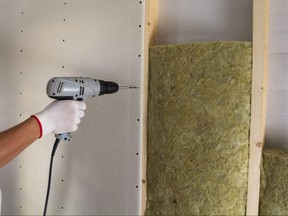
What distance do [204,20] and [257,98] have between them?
385 millimetres

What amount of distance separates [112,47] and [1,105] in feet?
2.39

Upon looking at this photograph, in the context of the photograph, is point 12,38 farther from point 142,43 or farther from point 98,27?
point 142,43

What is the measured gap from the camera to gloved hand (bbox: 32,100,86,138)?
1.04 meters

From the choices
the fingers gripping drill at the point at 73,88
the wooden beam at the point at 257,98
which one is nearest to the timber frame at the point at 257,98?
the wooden beam at the point at 257,98

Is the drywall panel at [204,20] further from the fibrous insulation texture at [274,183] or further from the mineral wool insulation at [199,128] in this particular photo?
the fibrous insulation texture at [274,183]

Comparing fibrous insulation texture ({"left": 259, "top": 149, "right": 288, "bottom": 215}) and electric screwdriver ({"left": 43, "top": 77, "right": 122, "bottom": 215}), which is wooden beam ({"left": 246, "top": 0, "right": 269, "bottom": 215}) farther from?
electric screwdriver ({"left": 43, "top": 77, "right": 122, "bottom": 215})

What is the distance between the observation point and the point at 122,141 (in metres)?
1.28

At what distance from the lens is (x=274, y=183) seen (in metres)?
1.06

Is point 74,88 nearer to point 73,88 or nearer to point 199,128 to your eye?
point 73,88

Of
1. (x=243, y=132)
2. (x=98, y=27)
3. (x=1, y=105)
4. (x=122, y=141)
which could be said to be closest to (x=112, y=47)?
(x=98, y=27)

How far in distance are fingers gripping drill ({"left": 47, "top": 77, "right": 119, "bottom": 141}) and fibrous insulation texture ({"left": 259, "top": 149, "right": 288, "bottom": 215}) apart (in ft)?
2.06

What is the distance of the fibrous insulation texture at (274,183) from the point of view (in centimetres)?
104

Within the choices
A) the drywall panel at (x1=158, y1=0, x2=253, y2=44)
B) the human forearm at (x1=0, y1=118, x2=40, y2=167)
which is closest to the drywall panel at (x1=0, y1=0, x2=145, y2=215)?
the drywall panel at (x1=158, y1=0, x2=253, y2=44)

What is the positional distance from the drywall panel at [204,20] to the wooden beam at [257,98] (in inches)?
3.7
